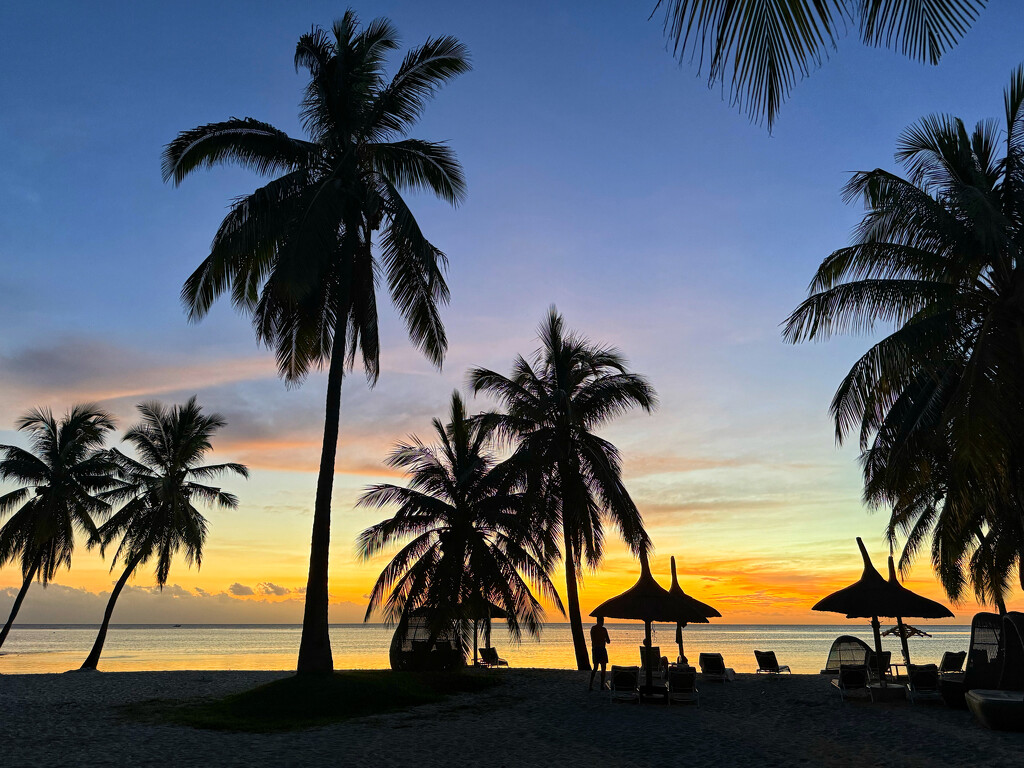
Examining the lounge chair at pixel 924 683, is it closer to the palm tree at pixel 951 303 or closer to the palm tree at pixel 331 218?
the palm tree at pixel 951 303

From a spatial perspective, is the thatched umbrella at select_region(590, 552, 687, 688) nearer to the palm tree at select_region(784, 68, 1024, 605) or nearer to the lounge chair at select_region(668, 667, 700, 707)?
the lounge chair at select_region(668, 667, 700, 707)

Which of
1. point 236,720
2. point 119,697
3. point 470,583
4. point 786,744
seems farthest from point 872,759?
point 119,697

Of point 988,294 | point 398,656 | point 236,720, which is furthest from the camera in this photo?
point 398,656

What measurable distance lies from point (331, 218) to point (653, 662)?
12.3m

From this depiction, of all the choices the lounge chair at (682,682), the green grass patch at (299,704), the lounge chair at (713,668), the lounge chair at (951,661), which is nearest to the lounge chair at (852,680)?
the lounge chair at (682,682)

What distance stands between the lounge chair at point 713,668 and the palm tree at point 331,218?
33.9 feet

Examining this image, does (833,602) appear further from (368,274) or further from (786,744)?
(368,274)

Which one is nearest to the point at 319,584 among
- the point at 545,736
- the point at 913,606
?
the point at 545,736

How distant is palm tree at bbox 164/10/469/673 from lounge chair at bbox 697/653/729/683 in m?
10.3

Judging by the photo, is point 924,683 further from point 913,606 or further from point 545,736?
point 545,736

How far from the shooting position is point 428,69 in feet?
55.5

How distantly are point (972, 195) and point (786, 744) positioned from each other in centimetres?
807

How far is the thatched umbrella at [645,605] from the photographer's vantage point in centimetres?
1606

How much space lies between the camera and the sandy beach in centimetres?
949
